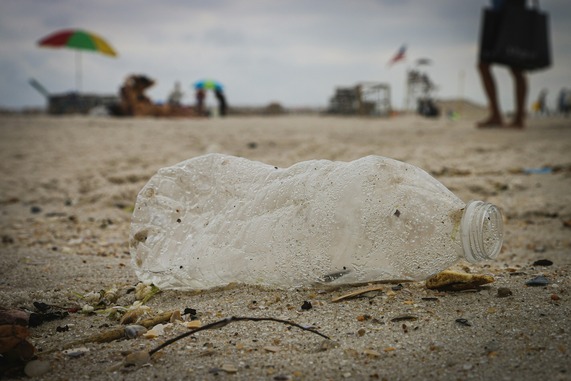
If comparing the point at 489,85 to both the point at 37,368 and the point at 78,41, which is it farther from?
the point at 78,41

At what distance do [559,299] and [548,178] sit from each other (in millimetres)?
3077

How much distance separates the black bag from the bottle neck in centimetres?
601

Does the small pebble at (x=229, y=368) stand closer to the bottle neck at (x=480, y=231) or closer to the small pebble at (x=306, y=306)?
the small pebble at (x=306, y=306)

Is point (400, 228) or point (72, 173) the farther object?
point (72, 173)

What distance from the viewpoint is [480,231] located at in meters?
1.64

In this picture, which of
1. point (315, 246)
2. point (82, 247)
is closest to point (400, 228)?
point (315, 246)

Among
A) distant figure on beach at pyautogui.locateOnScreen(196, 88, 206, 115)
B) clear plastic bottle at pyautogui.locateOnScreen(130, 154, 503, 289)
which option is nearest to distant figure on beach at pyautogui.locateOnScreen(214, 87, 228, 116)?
distant figure on beach at pyautogui.locateOnScreen(196, 88, 206, 115)

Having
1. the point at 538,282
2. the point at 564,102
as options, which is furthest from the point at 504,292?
the point at 564,102

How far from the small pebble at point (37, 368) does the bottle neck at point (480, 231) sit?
4.21 ft

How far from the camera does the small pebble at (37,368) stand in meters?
1.34

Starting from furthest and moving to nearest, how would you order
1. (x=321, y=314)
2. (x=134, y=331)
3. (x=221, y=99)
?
(x=221, y=99)
(x=321, y=314)
(x=134, y=331)

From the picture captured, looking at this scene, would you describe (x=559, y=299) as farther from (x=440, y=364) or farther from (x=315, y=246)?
(x=315, y=246)

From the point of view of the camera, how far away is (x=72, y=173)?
572cm

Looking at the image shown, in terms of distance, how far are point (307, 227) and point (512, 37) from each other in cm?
633
